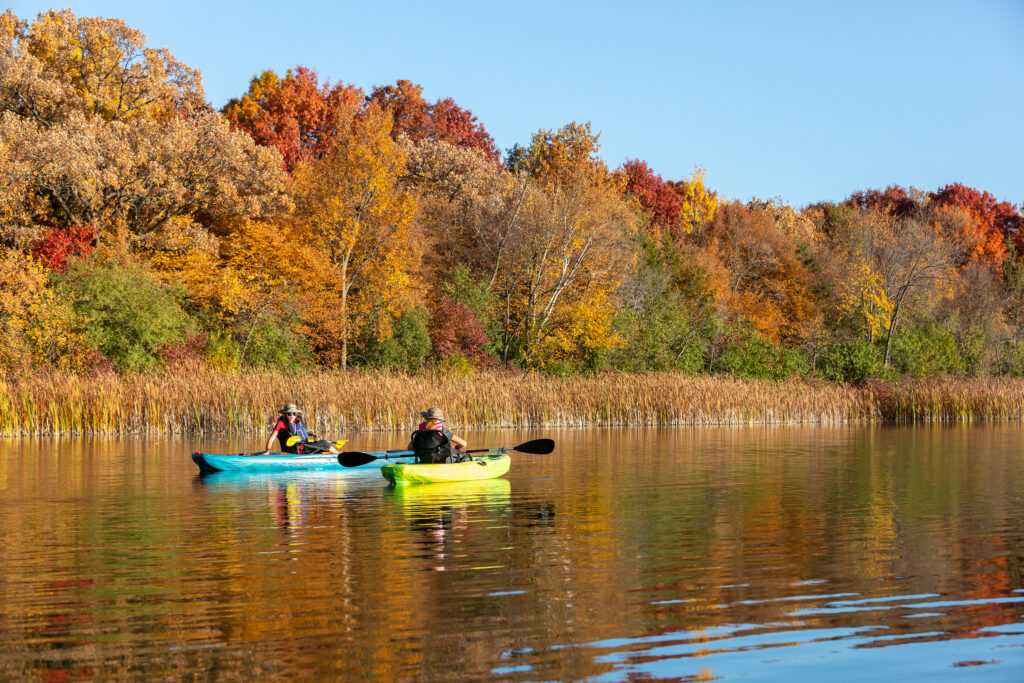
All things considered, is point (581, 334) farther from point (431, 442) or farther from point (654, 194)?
point (431, 442)

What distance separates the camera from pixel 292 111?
68250mm

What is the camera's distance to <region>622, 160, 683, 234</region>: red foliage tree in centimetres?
7606

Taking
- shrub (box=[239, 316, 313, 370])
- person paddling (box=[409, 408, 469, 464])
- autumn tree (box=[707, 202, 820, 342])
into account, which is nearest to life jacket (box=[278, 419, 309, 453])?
person paddling (box=[409, 408, 469, 464])

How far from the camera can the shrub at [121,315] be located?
40.4 meters

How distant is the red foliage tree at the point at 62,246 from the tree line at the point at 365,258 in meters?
0.08

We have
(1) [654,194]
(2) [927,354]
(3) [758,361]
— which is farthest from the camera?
(1) [654,194]

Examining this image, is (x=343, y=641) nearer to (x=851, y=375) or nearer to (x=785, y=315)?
(x=851, y=375)

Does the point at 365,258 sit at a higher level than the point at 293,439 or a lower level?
higher

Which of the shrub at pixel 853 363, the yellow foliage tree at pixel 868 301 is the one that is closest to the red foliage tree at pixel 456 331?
the shrub at pixel 853 363

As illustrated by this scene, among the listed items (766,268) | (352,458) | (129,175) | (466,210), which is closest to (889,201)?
(766,268)

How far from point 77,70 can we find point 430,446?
35.7 metres

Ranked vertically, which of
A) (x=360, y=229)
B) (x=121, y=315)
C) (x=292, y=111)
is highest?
(x=292, y=111)

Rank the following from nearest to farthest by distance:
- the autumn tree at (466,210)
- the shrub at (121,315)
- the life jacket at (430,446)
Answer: the life jacket at (430,446) → the shrub at (121,315) → the autumn tree at (466,210)

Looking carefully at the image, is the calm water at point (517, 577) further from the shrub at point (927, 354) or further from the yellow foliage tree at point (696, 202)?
the yellow foliage tree at point (696, 202)
